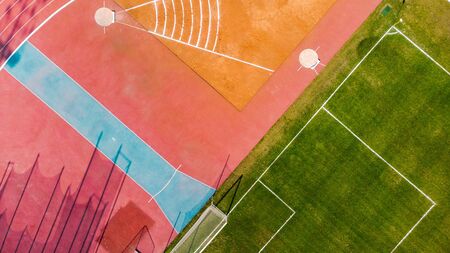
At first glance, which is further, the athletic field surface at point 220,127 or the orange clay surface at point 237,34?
the orange clay surface at point 237,34

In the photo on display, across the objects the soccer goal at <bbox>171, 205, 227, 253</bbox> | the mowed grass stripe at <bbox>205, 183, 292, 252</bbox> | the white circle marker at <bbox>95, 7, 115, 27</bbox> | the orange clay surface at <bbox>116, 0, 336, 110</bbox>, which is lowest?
the soccer goal at <bbox>171, 205, 227, 253</bbox>

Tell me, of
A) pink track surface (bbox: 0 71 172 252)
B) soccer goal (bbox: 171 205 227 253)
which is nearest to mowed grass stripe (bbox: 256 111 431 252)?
soccer goal (bbox: 171 205 227 253)

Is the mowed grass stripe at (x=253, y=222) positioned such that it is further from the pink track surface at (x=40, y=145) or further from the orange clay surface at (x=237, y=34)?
the orange clay surface at (x=237, y=34)

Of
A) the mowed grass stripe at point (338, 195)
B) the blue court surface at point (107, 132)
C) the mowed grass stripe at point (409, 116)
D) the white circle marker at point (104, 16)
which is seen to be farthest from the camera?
the white circle marker at point (104, 16)

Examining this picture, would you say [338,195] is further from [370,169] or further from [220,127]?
[220,127]

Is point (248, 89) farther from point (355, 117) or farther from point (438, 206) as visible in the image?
point (438, 206)

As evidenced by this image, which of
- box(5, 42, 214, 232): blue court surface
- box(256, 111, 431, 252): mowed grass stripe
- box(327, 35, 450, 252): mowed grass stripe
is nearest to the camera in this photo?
box(327, 35, 450, 252): mowed grass stripe

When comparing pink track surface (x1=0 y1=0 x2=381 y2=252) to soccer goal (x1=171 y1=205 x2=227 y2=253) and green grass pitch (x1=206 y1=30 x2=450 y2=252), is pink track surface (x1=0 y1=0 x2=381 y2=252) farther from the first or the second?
green grass pitch (x1=206 y1=30 x2=450 y2=252)

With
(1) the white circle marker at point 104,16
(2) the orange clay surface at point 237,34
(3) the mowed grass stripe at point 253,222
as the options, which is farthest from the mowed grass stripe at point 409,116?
(1) the white circle marker at point 104,16
